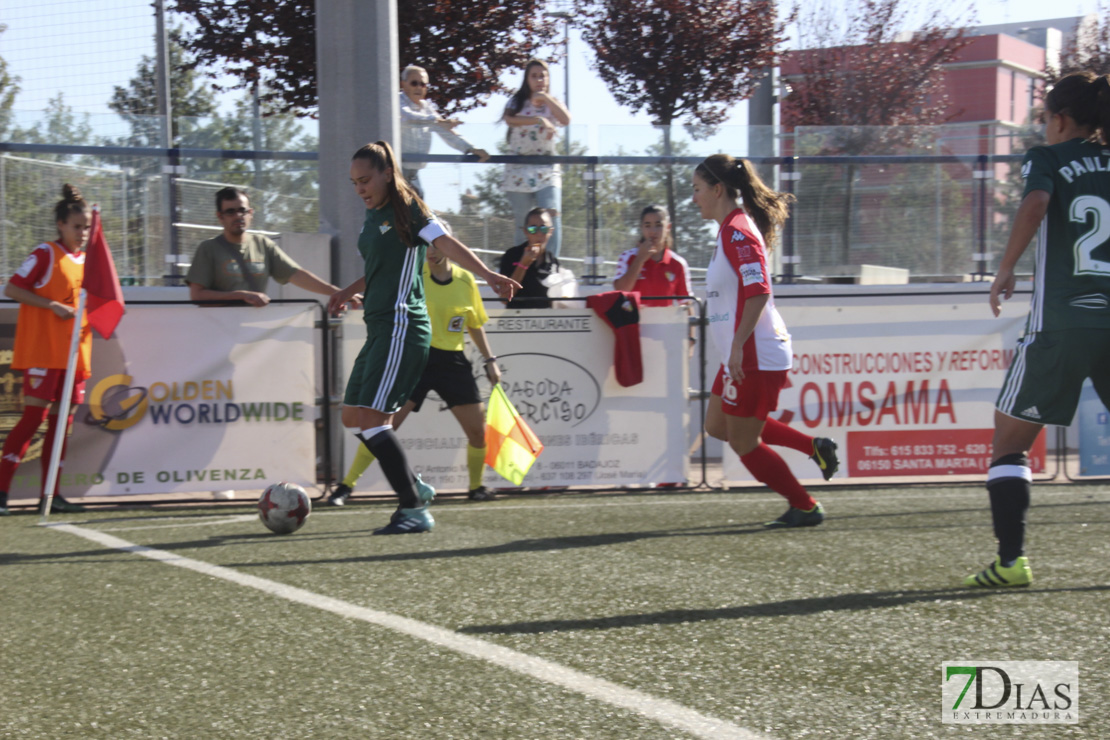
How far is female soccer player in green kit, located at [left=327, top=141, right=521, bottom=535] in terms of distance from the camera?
18.9 ft

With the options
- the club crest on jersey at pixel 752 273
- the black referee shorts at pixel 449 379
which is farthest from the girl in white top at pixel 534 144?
the club crest on jersey at pixel 752 273

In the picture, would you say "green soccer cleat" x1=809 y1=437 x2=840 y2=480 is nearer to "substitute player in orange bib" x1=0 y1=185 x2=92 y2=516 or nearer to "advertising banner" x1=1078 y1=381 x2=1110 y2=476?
"advertising banner" x1=1078 y1=381 x2=1110 y2=476

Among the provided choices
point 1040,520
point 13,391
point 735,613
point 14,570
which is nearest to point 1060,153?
point 735,613

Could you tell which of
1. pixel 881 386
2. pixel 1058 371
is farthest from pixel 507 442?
pixel 1058 371

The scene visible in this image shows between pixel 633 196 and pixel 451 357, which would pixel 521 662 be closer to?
pixel 451 357

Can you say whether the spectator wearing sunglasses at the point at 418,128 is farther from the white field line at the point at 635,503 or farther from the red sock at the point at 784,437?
the red sock at the point at 784,437

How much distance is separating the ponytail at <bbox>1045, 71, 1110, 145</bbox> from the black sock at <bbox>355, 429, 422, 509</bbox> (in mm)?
3492

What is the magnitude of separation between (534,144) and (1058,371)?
23.1 ft

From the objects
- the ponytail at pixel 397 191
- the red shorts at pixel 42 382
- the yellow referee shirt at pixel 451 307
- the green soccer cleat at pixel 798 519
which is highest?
the ponytail at pixel 397 191

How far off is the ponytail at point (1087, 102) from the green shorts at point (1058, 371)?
2.57ft

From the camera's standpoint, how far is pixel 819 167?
467 inches

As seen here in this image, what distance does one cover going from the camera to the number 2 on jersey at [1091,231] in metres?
4.31

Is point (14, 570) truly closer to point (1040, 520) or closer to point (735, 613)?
point (735, 613)

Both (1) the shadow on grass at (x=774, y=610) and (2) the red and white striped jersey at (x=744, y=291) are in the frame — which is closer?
(1) the shadow on grass at (x=774, y=610)
